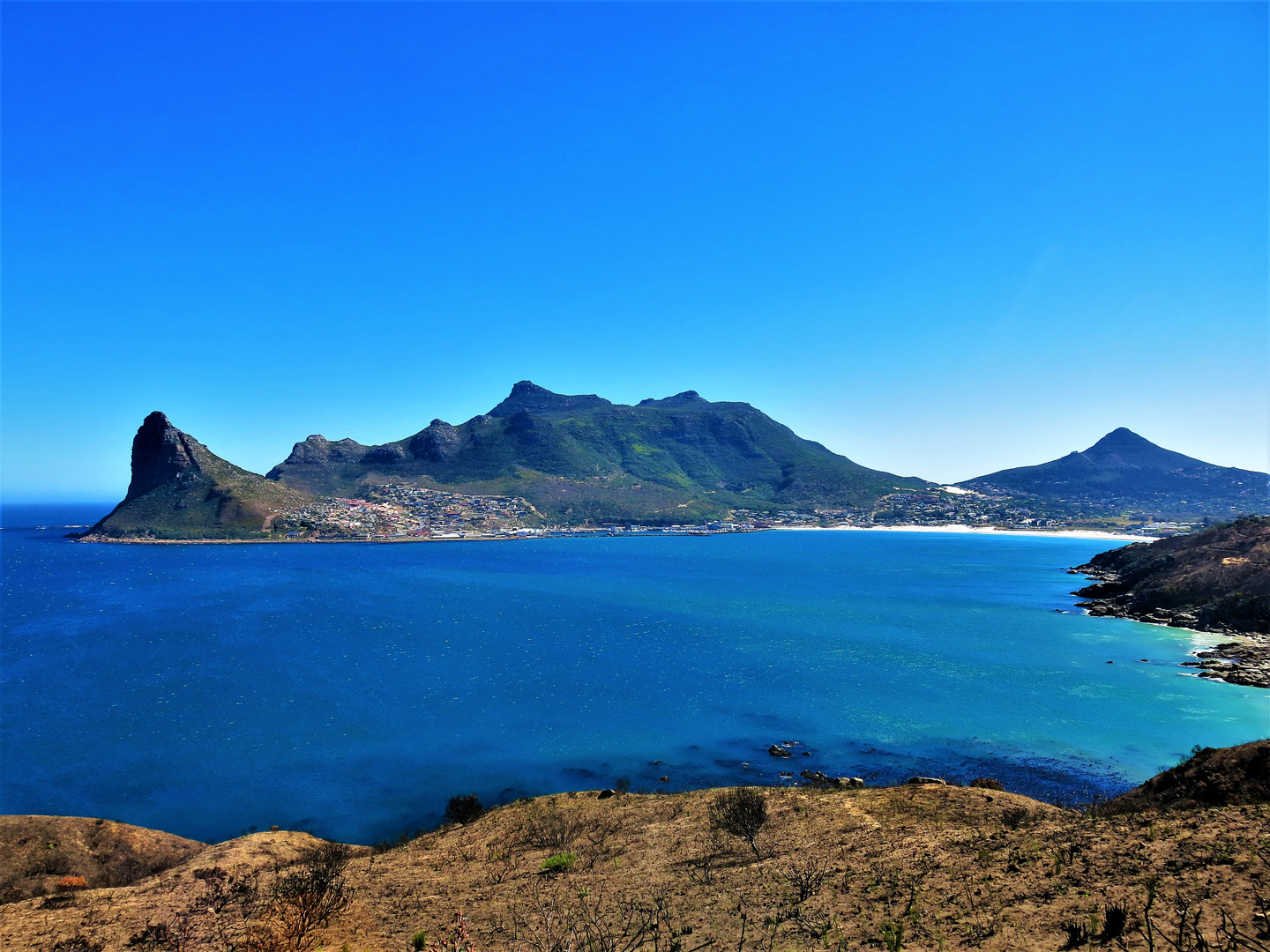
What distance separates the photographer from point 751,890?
13.2 meters

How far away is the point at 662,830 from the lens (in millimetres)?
18859

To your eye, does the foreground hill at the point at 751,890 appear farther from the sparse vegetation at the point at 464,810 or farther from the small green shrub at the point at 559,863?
the sparse vegetation at the point at 464,810

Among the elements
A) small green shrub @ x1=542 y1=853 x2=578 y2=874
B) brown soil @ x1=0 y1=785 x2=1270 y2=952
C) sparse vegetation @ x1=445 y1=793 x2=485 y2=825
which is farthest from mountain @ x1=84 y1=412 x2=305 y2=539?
small green shrub @ x1=542 y1=853 x2=578 y2=874

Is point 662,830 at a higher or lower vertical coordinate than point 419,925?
lower

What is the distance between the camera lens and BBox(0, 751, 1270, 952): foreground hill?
10.4 metres

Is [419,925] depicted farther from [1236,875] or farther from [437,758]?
[437,758]

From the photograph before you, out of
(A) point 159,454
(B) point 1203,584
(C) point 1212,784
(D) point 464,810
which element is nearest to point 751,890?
(D) point 464,810

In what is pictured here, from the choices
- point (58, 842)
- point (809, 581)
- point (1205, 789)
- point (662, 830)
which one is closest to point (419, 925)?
point (662, 830)

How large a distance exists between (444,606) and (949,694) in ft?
185

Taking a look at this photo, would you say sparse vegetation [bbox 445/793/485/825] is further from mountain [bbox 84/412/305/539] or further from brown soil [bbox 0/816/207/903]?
mountain [bbox 84/412/305/539]

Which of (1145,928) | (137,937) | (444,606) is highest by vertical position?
(1145,928)

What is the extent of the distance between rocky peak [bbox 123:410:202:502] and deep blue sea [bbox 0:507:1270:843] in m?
99.4

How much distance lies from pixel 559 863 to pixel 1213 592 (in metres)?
71.9

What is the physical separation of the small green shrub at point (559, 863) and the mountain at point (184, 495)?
171532 millimetres
